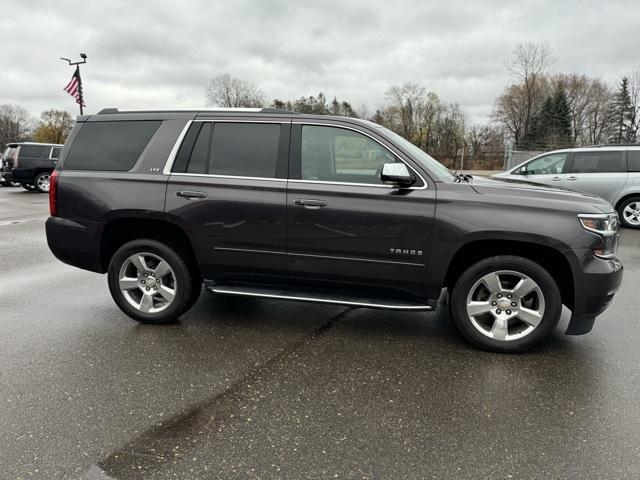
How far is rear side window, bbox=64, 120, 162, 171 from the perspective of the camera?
4.38 meters

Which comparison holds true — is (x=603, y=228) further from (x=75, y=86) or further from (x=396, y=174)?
(x=75, y=86)

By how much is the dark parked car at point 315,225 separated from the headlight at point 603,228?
0.03ft

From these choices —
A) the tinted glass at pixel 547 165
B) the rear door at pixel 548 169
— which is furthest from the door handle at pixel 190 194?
the tinted glass at pixel 547 165

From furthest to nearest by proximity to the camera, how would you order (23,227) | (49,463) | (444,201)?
1. (23,227)
2. (444,201)
3. (49,463)

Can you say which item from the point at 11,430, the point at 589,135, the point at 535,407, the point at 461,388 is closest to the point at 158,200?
the point at 11,430

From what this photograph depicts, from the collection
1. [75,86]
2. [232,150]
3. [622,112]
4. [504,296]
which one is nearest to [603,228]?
[504,296]

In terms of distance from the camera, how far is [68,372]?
3.46 metres

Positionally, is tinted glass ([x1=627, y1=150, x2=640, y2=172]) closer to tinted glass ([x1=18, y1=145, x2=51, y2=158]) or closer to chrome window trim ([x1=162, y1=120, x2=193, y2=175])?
chrome window trim ([x1=162, y1=120, x2=193, y2=175])

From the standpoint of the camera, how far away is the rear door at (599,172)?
10.6 m

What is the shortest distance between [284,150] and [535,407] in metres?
2.71

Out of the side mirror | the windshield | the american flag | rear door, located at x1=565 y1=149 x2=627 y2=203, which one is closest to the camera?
the side mirror

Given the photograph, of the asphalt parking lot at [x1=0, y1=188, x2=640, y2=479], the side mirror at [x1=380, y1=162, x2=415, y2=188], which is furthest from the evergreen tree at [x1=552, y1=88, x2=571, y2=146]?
the side mirror at [x1=380, y1=162, x2=415, y2=188]

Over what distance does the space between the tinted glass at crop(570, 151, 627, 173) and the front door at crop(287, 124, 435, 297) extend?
888 centimetres

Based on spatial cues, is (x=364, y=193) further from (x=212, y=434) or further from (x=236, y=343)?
(x=212, y=434)
